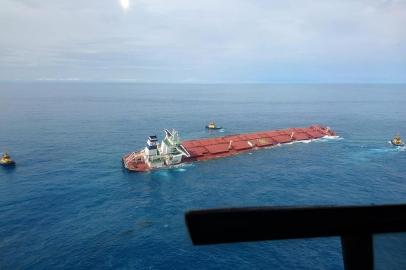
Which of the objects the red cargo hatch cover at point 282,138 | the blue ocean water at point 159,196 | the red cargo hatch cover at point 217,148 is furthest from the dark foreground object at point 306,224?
the red cargo hatch cover at point 282,138

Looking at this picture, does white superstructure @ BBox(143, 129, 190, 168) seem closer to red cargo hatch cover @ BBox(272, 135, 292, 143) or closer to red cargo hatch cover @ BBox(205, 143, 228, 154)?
red cargo hatch cover @ BBox(205, 143, 228, 154)

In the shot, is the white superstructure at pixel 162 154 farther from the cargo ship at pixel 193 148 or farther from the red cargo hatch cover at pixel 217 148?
the red cargo hatch cover at pixel 217 148

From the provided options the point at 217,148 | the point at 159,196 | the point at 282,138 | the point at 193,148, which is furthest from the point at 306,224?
the point at 282,138

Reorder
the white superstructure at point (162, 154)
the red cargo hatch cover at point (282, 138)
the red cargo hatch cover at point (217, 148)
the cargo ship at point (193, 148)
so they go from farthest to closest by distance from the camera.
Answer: the red cargo hatch cover at point (282, 138), the red cargo hatch cover at point (217, 148), the cargo ship at point (193, 148), the white superstructure at point (162, 154)

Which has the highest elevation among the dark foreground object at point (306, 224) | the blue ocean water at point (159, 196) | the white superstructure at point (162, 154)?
the dark foreground object at point (306, 224)

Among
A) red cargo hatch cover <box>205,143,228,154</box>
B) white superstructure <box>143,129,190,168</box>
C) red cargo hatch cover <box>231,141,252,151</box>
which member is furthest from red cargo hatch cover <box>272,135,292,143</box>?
white superstructure <box>143,129,190,168</box>

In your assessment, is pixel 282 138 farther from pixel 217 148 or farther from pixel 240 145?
pixel 217 148

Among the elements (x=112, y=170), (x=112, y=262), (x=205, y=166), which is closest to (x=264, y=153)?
(x=205, y=166)
